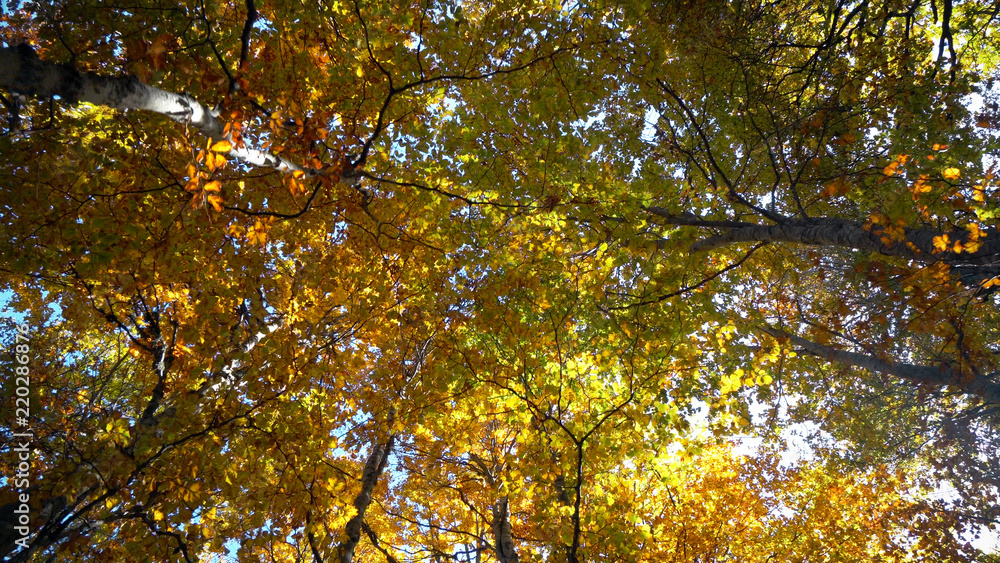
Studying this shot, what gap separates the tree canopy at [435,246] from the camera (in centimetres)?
376

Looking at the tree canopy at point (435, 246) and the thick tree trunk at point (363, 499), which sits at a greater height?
the tree canopy at point (435, 246)

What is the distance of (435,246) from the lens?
19.0ft

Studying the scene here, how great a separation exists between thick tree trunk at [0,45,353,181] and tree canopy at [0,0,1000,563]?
1 centimetres

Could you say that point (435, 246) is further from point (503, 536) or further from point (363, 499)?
point (503, 536)

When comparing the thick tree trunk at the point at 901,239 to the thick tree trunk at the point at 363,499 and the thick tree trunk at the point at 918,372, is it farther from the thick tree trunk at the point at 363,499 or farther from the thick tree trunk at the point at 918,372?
the thick tree trunk at the point at 363,499

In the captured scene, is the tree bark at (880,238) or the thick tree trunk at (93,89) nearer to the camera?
the thick tree trunk at (93,89)

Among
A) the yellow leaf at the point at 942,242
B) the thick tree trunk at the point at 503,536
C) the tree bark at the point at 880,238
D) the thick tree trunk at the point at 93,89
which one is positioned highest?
the tree bark at the point at 880,238

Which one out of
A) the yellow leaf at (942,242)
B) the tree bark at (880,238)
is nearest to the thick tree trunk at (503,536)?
the tree bark at (880,238)

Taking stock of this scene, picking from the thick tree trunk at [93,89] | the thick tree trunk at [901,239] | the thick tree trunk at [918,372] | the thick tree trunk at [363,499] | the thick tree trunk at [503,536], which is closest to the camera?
the thick tree trunk at [93,89]

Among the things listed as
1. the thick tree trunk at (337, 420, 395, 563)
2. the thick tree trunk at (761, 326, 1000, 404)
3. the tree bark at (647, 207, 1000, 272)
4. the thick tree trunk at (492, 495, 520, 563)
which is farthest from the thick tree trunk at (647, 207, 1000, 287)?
the thick tree trunk at (337, 420, 395, 563)

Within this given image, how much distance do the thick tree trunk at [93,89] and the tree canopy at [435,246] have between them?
0.01 metres

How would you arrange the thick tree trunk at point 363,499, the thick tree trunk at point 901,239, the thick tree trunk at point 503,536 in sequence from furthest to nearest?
the thick tree trunk at point 503,536 < the thick tree trunk at point 363,499 < the thick tree trunk at point 901,239

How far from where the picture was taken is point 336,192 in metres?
5.12

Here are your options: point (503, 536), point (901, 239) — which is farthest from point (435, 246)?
point (901, 239)
